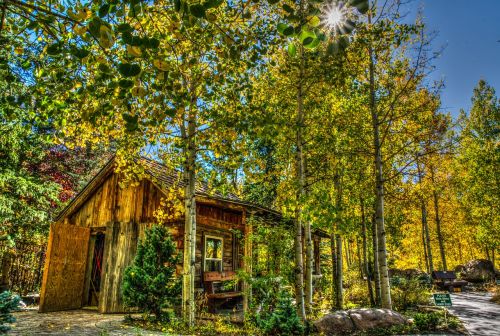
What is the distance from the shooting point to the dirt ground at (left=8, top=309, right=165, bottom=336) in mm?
7184

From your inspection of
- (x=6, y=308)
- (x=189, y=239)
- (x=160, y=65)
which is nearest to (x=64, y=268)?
(x=189, y=239)

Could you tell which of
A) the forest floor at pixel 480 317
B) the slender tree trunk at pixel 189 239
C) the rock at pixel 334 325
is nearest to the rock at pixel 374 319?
the rock at pixel 334 325

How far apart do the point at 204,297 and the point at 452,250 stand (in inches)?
1336

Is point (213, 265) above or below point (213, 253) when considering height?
below

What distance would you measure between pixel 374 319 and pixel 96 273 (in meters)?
10.4

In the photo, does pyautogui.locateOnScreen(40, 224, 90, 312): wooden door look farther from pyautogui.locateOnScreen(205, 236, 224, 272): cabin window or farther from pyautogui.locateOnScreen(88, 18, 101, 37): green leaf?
pyautogui.locateOnScreen(88, 18, 101, 37): green leaf

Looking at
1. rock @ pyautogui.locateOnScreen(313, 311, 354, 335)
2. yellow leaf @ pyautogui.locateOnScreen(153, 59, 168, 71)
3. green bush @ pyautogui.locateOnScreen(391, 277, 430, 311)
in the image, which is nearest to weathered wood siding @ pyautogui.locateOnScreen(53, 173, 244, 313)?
rock @ pyautogui.locateOnScreen(313, 311, 354, 335)

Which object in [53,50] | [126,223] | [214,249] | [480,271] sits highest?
[53,50]

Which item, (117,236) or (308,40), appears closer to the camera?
(308,40)

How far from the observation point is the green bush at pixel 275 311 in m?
7.53

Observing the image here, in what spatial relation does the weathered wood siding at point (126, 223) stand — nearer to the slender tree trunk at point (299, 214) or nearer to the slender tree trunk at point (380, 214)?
the slender tree trunk at point (299, 214)

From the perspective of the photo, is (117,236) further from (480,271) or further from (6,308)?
(480,271)

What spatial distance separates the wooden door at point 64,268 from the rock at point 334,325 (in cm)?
836

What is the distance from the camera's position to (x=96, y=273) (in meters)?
13.2
